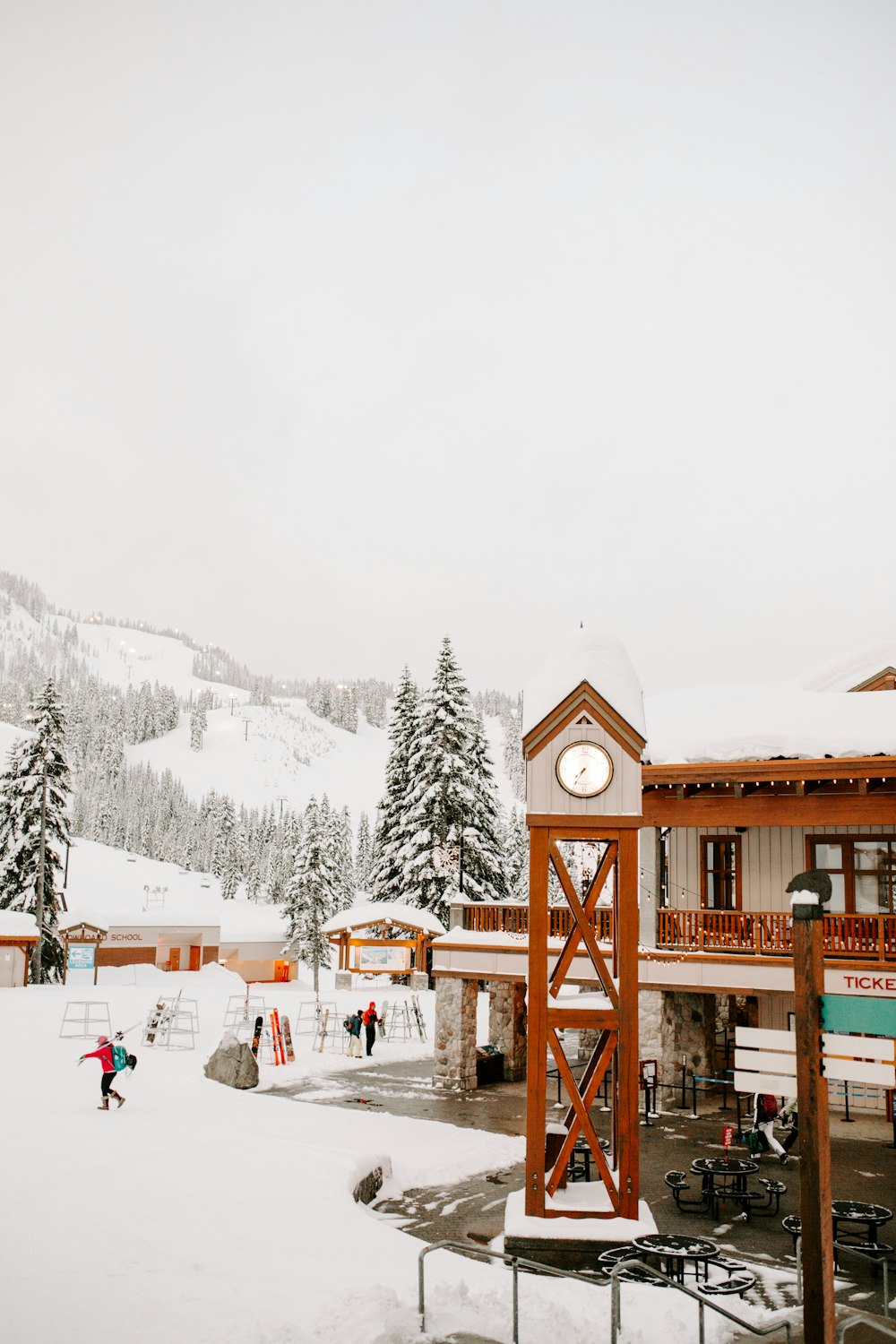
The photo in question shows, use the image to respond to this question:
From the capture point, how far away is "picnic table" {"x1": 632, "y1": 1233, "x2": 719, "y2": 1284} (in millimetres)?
9477

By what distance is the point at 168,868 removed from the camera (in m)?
88.0

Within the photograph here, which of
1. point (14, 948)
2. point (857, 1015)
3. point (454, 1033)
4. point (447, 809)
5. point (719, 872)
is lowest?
point (454, 1033)

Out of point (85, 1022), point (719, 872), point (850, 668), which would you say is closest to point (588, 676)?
point (719, 872)

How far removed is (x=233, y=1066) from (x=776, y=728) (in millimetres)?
13611

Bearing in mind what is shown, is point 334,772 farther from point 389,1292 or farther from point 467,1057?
point 389,1292

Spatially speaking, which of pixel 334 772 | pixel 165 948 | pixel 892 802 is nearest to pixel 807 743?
pixel 892 802

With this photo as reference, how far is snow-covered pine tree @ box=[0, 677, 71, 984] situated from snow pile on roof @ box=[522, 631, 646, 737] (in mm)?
36222

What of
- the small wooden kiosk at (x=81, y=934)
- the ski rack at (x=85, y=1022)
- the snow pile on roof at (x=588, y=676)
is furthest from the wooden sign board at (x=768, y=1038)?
the small wooden kiosk at (x=81, y=934)

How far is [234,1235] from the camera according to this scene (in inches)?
410

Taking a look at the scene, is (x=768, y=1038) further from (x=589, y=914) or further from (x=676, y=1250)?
(x=589, y=914)

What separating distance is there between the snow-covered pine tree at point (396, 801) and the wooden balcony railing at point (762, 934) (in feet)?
80.4

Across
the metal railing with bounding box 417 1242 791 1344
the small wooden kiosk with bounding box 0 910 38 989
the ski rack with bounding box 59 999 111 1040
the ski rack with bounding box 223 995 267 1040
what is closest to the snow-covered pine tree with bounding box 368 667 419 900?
the ski rack with bounding box 223 995 267 1040

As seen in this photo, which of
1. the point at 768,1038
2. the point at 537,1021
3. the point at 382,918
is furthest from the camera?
the point at 382,918

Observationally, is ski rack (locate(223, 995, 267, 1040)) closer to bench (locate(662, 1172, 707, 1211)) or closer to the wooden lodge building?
the wooden lodge building
